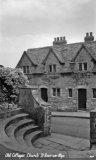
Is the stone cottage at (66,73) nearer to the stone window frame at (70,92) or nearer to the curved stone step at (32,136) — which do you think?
the stone window frame at (70,92)

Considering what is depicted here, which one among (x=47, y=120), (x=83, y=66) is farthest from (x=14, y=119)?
(x=83, y=66)

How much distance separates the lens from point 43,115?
29.5 ft

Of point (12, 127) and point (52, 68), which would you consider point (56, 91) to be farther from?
point (12, 127)

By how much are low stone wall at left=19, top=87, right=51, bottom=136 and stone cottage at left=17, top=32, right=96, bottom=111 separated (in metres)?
7.26

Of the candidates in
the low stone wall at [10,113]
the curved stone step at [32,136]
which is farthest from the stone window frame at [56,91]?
the curved stone step at [32,136]

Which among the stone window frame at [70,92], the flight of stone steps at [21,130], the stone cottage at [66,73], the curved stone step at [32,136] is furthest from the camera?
the stone window frame at [70,92]

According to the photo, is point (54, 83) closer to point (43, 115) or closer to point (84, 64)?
point (84, 64)

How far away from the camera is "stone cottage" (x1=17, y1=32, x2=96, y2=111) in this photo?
62.1 feet

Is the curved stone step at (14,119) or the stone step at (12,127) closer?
the stone step at (12,127)

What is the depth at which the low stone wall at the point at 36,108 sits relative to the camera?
29.5 ft

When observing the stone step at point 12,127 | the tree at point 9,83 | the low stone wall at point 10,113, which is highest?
the tree at point 9,83

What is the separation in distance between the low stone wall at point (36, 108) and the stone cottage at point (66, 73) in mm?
7262

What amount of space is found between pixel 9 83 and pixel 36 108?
9.25 feet

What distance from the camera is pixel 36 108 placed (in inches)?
368
